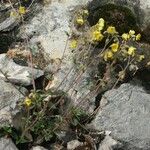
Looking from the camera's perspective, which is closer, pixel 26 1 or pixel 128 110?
pixel 128 110

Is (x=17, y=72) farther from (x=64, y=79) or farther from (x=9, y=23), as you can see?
(x=9, y=23)

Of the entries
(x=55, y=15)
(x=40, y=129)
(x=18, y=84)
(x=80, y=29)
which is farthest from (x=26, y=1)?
(x=40, y=129)

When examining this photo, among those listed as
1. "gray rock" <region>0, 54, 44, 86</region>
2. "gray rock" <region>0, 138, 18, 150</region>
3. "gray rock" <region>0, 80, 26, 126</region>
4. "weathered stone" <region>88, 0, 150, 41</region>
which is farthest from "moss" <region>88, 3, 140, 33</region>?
"gray rock" <region>0, 138, 18, 150</region>

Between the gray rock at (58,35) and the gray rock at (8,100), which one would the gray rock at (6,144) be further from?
the gray rock at (58,35)

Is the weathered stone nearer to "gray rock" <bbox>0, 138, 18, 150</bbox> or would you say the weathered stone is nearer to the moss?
the moss

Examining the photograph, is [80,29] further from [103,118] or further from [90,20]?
[103,118]

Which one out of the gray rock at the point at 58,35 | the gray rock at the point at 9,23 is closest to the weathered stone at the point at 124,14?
the gray rock at the point at 58,35
